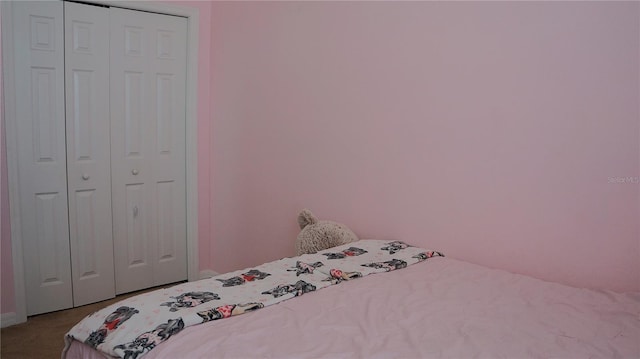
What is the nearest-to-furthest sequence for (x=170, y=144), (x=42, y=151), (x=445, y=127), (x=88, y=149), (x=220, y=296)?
(x=220, y=296) < (x=445, y=127) < (x=42, y=151) < (x=88, y=149) < (x=170, y=144)

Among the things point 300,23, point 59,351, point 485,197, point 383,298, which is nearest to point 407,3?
point 300,23

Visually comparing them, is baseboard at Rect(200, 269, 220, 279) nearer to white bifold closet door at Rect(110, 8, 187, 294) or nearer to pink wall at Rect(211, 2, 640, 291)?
white bifold closet door at Rect(110, 8, 187, 294)

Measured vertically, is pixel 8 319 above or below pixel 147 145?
below

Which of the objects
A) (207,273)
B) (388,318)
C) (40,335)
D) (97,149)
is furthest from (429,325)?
(207,273)

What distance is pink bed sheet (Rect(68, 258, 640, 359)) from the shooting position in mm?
1488

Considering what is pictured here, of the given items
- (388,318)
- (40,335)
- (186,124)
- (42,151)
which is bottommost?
(40,335)

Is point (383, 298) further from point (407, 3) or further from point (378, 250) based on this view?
point (407, 3)

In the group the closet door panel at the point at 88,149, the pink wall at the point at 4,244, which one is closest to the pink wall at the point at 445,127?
the closet door panel at the point at 88,149

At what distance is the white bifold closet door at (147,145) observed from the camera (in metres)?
3.31

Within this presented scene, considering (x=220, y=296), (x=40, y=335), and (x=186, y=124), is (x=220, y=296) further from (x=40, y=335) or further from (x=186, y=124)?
(x=186, y=124)

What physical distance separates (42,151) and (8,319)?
92cm

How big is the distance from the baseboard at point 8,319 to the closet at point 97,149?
0.35ft

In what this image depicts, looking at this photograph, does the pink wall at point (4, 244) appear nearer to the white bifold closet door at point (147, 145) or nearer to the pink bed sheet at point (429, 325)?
the white bifold closet door at point (147, 145)

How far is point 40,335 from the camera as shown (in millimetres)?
2809
